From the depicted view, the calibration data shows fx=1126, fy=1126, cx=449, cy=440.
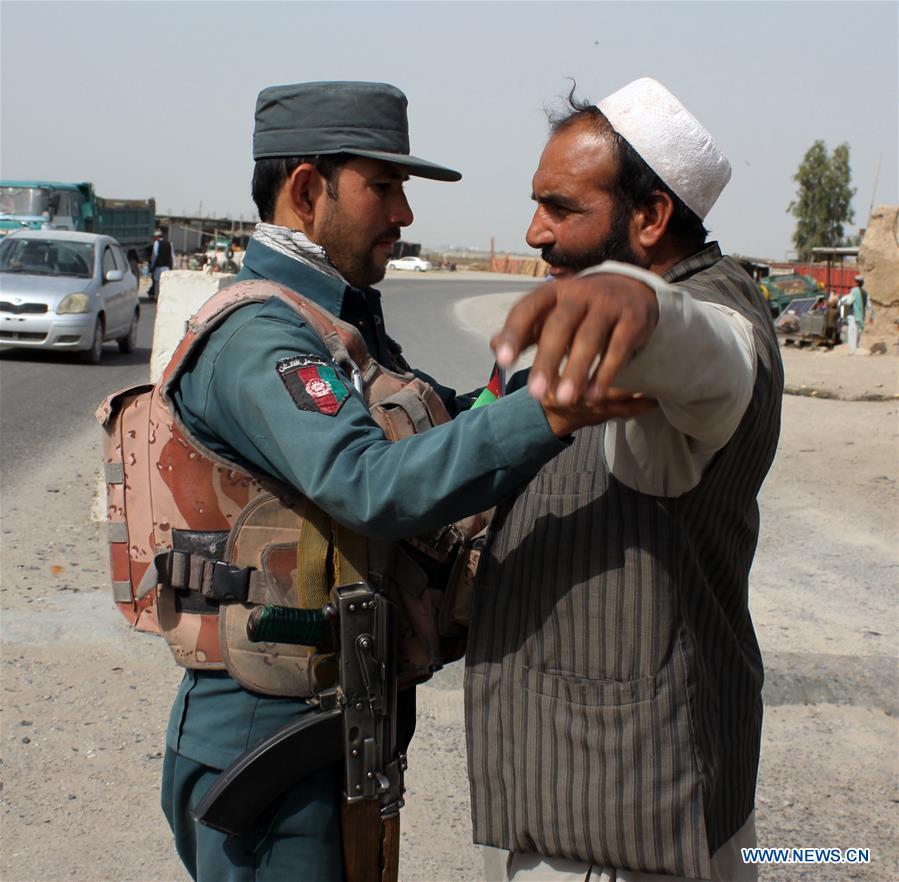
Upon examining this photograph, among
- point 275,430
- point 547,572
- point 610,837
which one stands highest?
point 275,430

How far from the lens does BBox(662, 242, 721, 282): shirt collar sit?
1.87 metres

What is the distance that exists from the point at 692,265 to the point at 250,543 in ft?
2.91

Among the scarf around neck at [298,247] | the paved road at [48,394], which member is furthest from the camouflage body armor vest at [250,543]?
the paved road at [48,394]

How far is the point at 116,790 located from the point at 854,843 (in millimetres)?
2467

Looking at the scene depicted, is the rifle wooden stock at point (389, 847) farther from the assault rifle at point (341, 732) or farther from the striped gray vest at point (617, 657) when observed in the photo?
the striped gray vest at point (617, 657)

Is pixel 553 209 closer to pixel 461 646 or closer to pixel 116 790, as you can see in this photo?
pixel 461 646

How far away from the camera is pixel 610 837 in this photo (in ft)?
5.69

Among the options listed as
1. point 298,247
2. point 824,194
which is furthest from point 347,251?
point 824,194

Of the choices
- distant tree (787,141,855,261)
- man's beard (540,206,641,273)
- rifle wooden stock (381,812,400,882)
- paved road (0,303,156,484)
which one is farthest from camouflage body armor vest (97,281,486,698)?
distant tree (787,141,855,261)

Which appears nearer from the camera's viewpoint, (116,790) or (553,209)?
(553,209)

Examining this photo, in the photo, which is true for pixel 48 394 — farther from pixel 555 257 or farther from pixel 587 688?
pixel 587 688

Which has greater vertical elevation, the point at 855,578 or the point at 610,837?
the point at 610,837

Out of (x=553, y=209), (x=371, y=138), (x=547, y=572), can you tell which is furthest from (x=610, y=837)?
(x=371, y=138)

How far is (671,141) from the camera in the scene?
186 centimetres
